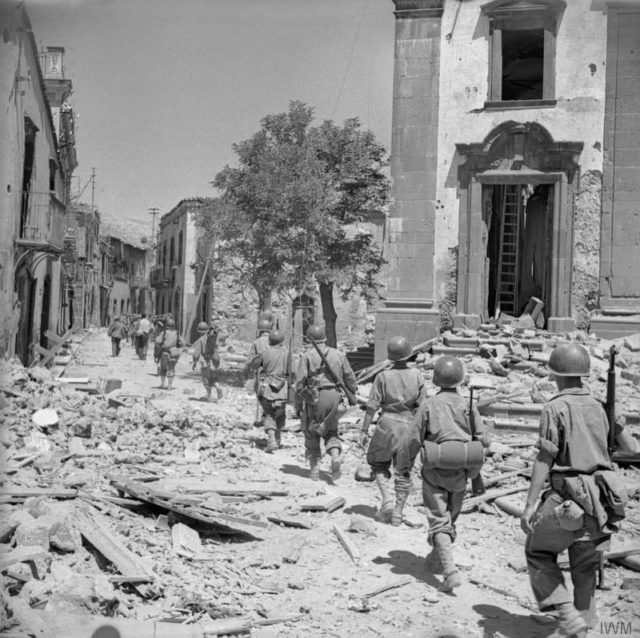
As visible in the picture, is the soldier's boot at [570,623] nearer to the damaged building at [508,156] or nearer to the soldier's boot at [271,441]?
the soldier's boot at [271,441]

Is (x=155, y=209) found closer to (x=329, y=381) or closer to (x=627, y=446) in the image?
(x=329, y=381)

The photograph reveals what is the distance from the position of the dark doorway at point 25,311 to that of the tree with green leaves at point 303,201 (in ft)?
15.4

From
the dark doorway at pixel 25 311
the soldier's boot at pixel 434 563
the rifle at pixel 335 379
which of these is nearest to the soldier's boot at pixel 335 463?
the rifle at pixel 335 379

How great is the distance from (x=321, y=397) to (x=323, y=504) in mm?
1516

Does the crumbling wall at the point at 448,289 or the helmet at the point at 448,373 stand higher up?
the crumbling wall at the point at 448,289

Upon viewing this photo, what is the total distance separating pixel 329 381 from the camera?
27.2 ft

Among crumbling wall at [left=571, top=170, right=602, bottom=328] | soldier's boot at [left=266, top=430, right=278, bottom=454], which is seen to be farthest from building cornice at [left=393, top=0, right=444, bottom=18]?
soldier's boot at [left=266, top=430, right=278, bottom=454]

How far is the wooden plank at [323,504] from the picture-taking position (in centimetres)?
691

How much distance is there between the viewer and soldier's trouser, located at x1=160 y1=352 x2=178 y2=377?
52.7ft

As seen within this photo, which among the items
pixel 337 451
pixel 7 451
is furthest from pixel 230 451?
pixel 7 451

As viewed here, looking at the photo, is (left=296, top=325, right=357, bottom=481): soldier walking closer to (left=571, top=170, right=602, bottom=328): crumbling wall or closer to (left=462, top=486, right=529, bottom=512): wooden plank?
(left=462, top=486, right=529, bottom=512): wooden plank

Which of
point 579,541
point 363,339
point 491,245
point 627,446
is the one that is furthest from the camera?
point 363,339

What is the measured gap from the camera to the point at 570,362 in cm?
425

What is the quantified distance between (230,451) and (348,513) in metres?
2.73
